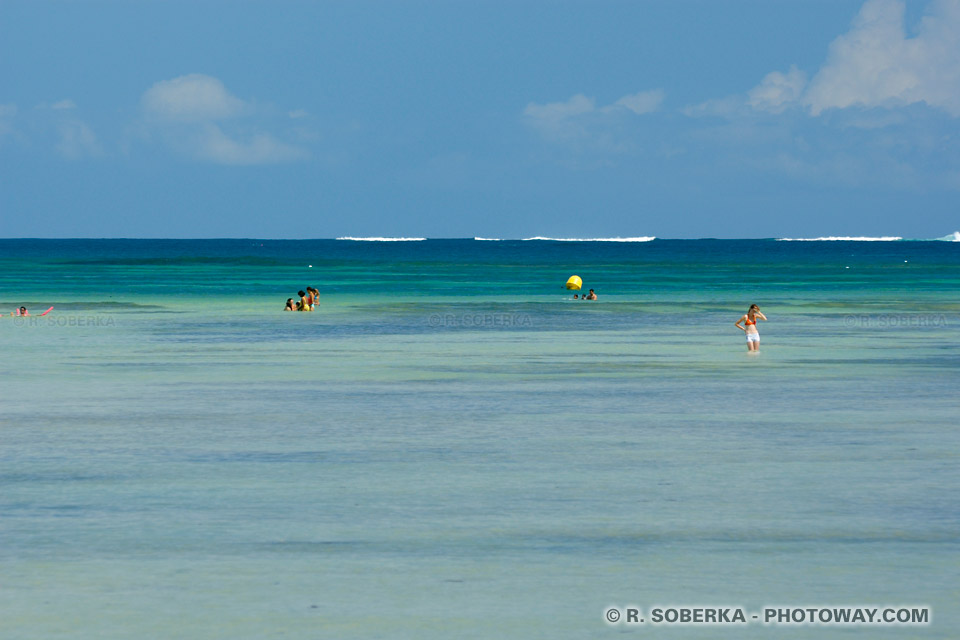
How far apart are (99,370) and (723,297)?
149ft

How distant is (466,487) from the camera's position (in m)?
16.1

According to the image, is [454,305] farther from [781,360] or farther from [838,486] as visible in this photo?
A: [838,486]

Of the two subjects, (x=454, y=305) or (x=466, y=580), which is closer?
(x=466, y=580)

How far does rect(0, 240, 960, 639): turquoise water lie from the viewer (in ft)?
37.2

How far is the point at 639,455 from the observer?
60.1 ft

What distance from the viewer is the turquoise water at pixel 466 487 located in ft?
37.2

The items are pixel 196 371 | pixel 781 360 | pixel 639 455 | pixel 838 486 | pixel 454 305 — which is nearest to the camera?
pixel 838 486

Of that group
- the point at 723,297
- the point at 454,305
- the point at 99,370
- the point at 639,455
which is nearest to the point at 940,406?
the point at 639,455

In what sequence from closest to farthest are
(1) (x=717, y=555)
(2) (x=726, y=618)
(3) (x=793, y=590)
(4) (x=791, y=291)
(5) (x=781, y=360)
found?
1. (2) (x=726, y=618)
2. (3) (x=793, y=590)
3. (1) (x=717, y=555)
4. (5) (x=781, y=360)
5. (4) (x=791, y=291)

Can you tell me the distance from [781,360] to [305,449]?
16.5m

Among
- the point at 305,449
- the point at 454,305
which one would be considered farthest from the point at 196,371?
the point at 454,305

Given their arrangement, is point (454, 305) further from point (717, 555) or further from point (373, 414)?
point (717, 555)

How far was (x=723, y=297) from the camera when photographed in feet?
233

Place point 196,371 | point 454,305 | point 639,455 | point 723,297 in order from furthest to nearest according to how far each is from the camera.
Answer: point 723,297 → point 454,305 → point 196,371 → point 639,455
